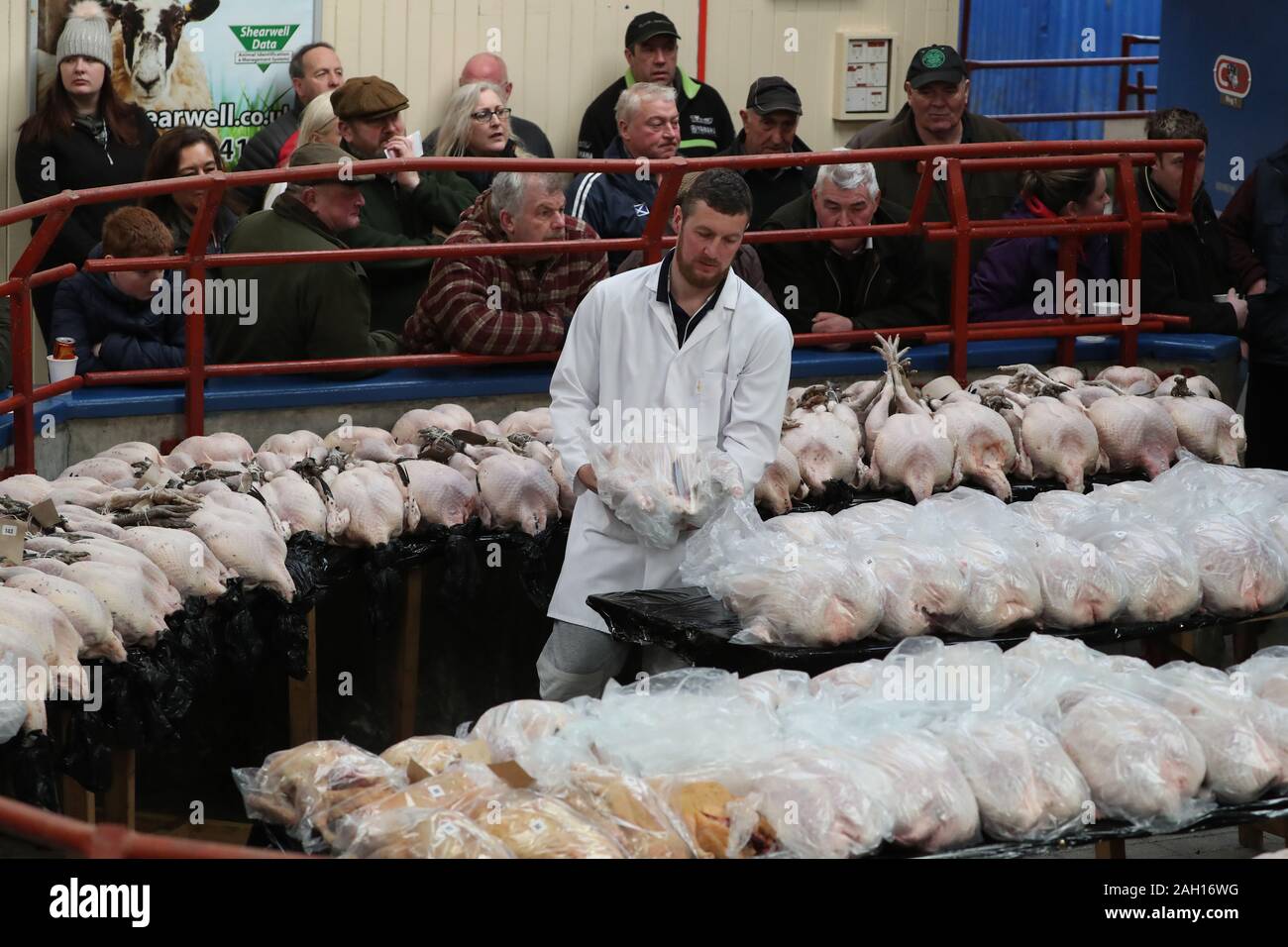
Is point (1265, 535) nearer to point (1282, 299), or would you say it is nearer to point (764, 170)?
point (1282, 299)

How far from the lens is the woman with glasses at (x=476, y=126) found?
27.7 ft

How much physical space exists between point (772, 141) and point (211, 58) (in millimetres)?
3105

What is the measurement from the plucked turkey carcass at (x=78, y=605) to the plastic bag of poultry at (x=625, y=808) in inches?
64.2

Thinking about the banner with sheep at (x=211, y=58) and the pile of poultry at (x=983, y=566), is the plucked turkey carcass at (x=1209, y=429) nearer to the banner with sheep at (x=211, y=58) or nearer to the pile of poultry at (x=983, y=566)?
the pile of poultry at (x=983, y=566)

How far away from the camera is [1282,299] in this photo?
8.83 metres

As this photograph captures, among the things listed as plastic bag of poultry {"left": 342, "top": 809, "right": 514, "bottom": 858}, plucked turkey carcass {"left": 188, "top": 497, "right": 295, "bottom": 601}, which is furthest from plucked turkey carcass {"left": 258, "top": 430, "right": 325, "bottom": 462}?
plastic bag of poultry {"left": 342, "top": 809, "right": 514, "bottom": 858}

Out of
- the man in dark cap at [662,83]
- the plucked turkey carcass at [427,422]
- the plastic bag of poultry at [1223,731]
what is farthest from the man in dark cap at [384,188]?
the plastic bag of poultry at [1223,731]

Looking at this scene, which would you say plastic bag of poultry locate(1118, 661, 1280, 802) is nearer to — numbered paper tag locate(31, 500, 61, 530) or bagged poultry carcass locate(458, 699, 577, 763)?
bagged poultry carcass locate(458, 699, 577, 763)

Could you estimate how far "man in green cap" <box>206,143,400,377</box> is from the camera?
A: 727cm

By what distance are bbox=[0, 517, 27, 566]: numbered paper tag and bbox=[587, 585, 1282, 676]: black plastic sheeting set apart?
5.41 feet

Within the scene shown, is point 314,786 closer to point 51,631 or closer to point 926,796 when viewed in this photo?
point 51,631

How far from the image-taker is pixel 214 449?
6578 millimetres

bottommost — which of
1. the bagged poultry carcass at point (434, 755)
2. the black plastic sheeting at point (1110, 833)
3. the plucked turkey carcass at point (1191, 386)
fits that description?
the black plastic sheeting at point (1110, 833)

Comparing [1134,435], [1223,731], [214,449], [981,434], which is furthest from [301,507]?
[1134,435]
